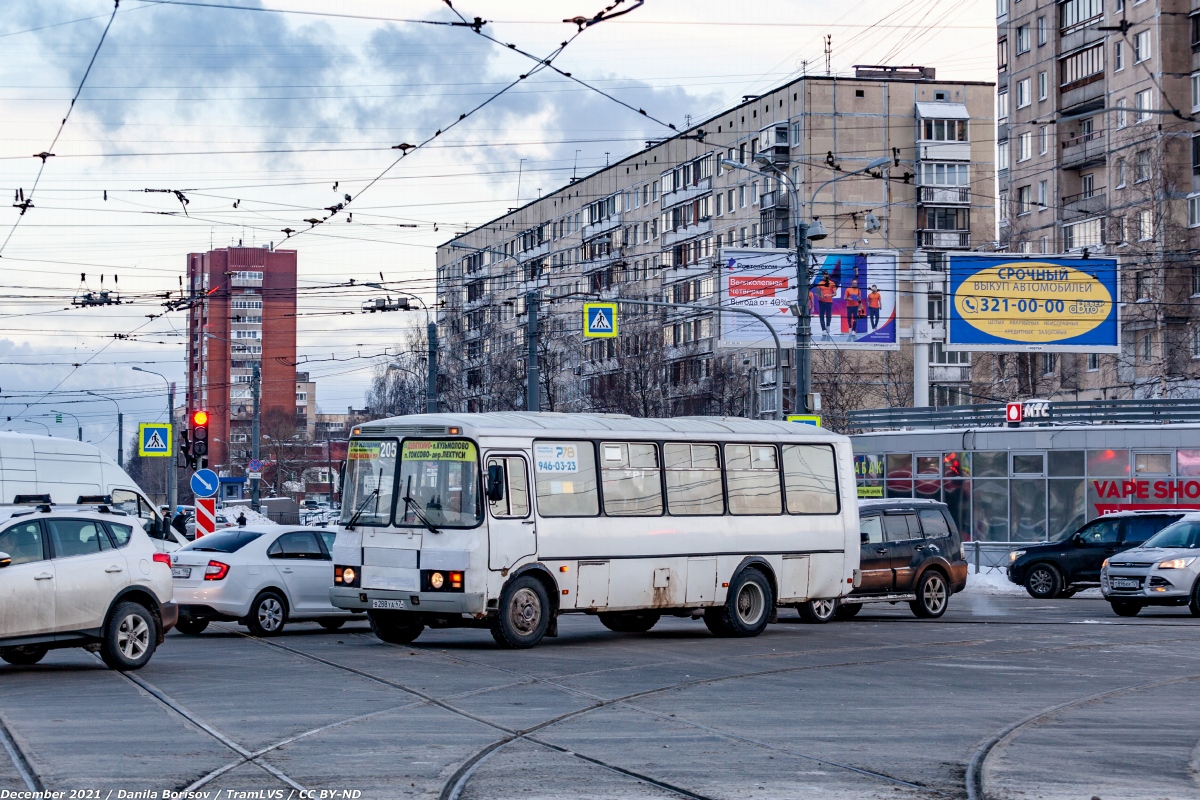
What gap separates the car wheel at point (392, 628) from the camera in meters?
19.1

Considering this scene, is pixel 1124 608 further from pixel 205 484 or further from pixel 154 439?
pixel 154 439

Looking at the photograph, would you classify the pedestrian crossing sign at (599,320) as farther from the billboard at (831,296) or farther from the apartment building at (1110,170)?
the apartment building at (1110,170)

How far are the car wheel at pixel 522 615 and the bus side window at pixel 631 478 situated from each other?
1421 millimetres

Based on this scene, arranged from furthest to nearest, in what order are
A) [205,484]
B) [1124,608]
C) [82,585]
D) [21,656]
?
[205,484] → [1124,608] → [21,656] → [82,585]

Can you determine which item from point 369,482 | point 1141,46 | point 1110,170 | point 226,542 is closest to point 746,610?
point 369,482

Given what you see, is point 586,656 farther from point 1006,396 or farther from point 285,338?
point 285,338

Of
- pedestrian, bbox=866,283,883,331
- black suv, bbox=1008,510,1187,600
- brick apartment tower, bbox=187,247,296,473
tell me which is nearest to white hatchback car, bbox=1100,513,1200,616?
black suv, bbox=1008,510,1187,600

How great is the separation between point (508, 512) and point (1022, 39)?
64.1 m

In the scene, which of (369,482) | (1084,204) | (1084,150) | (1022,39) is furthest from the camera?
(1022,39)

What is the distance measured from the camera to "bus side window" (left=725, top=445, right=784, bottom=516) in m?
20.6

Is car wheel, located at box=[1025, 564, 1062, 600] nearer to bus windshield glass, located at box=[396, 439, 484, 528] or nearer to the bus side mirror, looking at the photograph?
the bus side mirror

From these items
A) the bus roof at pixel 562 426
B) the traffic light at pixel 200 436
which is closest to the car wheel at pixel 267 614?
the bus roof at pixel 562 426

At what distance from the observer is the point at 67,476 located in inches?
1134

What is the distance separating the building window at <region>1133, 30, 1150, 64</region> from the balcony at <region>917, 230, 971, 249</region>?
14.2 m
